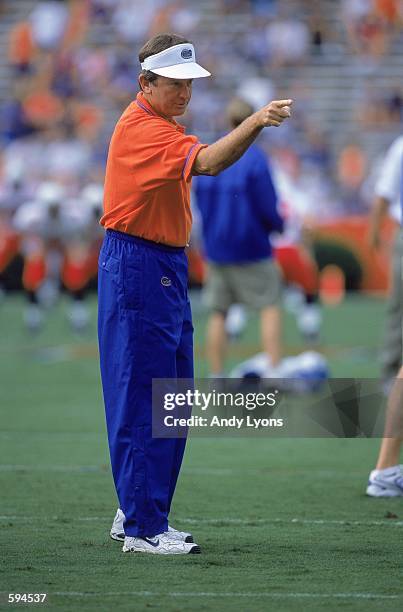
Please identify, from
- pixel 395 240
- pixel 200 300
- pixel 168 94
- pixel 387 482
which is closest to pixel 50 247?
pixel 200 300

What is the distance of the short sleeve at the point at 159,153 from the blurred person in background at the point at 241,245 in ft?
15.6

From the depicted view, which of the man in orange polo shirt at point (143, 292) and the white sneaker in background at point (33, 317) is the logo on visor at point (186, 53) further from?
the white sneaker in background at point (33, 317)

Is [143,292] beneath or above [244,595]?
above

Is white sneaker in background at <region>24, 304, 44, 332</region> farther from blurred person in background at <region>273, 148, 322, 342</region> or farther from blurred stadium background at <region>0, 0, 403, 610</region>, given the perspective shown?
blurred person in background at <region>273, 148, 322, 342</region>

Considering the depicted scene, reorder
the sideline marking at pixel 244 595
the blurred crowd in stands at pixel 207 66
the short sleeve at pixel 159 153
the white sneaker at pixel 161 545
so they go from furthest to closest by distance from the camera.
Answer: the blurred crowd in stands at pixel 207 66
the white sneaker at pixel 161 545
the short sleeve at pixel 159 153
the sideline marking at pixel 244 595

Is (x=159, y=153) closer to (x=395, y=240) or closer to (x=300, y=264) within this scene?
(x=395, y=240)

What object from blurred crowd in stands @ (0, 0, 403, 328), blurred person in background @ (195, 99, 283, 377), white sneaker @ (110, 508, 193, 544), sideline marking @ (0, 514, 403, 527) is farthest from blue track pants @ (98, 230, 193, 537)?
blurred crowd in stands @ (0, 0, 403, 328)

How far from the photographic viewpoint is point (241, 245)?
10.1 m

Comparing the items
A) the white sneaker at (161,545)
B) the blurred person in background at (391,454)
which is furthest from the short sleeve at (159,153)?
the blurred person in background at (391,454)

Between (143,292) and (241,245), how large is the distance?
194 inches

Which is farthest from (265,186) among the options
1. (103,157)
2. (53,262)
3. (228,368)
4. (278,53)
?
(278,53)

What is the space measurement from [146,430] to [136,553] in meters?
0.48

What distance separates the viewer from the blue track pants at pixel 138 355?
520 centimetres

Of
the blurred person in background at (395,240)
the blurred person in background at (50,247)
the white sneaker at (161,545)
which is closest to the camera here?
the white sneaker at (161,545)
